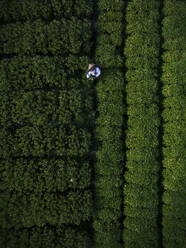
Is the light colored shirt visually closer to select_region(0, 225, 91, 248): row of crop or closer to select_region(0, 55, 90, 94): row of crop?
select_region(0, 55, 90, 94): row of crop

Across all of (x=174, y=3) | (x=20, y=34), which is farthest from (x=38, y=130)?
(x=174, y=3)

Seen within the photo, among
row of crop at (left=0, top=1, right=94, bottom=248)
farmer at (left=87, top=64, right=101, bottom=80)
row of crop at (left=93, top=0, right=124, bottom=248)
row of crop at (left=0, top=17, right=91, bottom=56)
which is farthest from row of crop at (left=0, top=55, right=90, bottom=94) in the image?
row of crop at (left=93, top=0, right=124, bottom=248)

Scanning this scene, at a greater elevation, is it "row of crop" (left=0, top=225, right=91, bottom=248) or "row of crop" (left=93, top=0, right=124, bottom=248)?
"row of crop" (left=93, top=0, right=124, bottom=248)

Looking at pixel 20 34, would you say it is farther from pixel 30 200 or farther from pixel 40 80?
pixel 30 200

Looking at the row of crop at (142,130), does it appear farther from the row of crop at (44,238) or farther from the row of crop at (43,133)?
the row of crop at (44,238)

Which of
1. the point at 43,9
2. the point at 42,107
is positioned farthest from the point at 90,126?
the point at 43,9

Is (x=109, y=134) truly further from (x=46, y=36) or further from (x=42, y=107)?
(x=46, y=36)

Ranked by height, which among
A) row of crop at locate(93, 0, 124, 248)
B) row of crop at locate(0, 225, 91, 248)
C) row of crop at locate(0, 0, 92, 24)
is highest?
row of crop at locate(0, 0, 92, 24)
